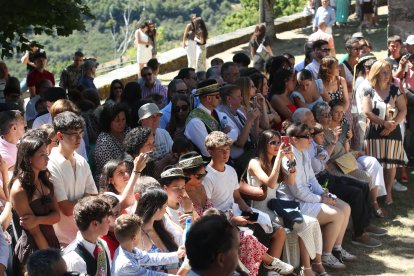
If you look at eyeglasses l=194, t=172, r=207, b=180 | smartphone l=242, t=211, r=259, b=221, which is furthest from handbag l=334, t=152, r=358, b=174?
eyeglasses l=194, t=172, r=207, b=180

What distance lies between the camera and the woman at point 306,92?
952cm

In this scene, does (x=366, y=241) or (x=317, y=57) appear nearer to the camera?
(x=366, y=241)

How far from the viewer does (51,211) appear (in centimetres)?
589

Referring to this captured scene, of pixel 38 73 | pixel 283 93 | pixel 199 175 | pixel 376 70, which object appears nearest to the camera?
pixel 199 175

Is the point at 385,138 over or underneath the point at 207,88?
underneath

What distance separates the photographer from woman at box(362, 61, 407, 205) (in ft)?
32.1

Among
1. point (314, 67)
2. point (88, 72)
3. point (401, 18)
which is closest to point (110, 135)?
point (314, 67)

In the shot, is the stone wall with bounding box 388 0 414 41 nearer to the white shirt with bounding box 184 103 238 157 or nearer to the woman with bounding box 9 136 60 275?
the white shirt with bounding box 184 103 238 157

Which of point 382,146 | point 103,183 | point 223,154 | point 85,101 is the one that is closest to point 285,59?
point 382,146

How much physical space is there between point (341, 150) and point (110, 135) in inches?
118

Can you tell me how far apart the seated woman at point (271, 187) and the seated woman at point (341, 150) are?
1362 mm

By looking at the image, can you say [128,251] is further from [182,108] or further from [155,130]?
[182,108]

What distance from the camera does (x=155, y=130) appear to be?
779 centimetres

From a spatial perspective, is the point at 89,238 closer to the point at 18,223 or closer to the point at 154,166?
the point at 18,223
